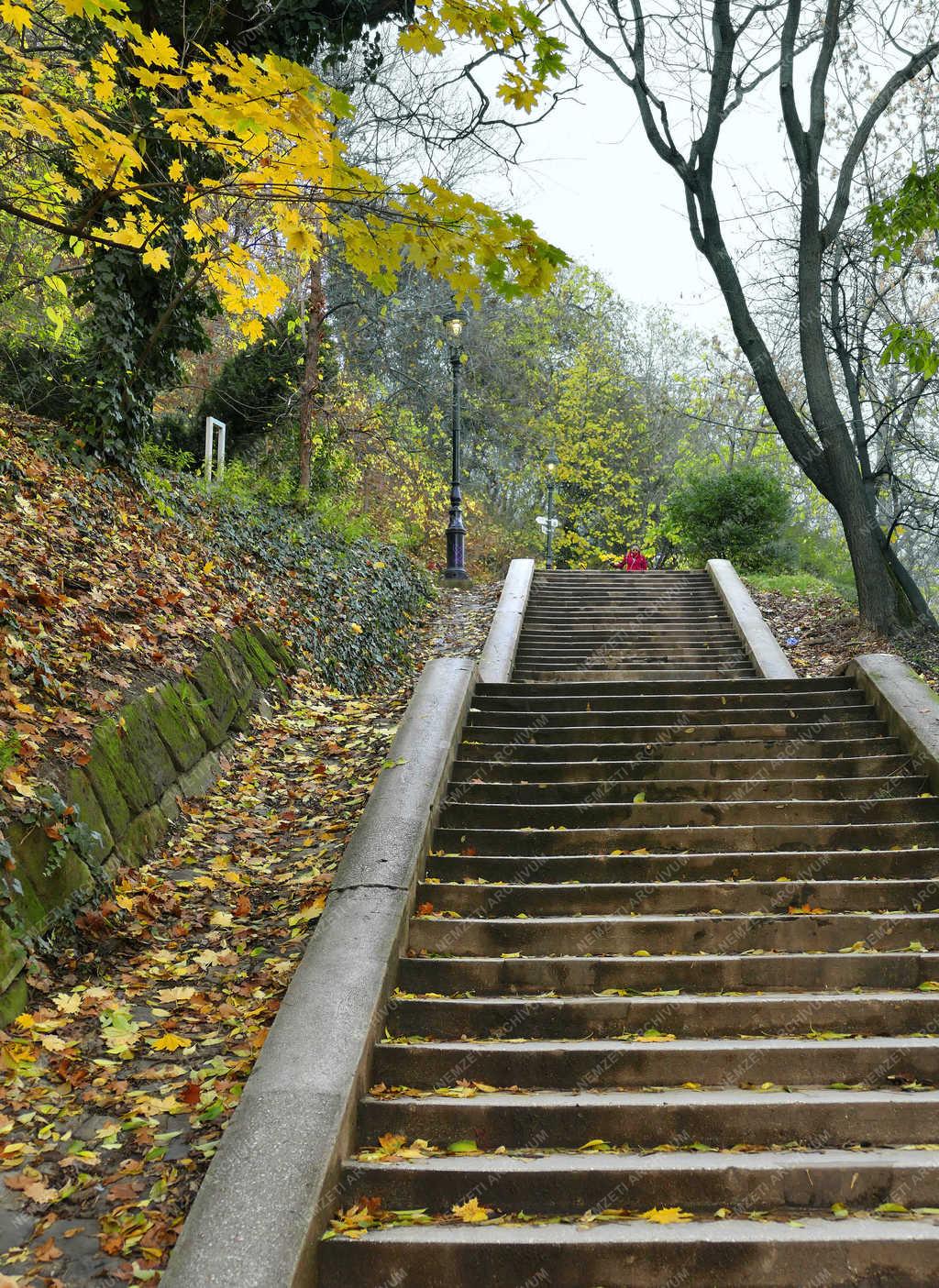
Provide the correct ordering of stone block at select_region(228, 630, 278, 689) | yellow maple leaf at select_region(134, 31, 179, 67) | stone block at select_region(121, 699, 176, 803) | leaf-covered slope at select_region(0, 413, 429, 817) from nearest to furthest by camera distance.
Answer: yellow maple leaf at select_region(134, 31, 179, 67)
leaf-covered slope at select_region(0, 413, 429, 817)
stone block at select_region(121, 699, 176, 803)
stone block at select_region(228, 630, 278, 689)

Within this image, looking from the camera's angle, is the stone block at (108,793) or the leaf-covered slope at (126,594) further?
the leaf-covered slope at (126,594)

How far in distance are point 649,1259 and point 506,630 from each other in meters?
9.18

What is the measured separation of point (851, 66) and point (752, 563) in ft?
29.3

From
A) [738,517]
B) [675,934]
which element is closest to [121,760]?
A: [675,934]

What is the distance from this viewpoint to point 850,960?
4.67 m

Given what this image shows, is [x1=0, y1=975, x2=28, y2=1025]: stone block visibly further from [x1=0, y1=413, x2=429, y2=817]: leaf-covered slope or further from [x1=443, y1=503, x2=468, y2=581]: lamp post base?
[x1=443, y1=503, x2=468, y2=581]: lamp post base

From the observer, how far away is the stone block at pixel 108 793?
520 cm

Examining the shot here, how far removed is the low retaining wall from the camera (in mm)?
4270

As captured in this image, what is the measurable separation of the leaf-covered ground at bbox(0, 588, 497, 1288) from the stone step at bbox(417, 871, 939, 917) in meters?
0.82

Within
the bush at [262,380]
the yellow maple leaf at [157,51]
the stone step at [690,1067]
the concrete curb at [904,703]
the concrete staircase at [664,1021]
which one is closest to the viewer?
the concrete staircase at [664,1021]

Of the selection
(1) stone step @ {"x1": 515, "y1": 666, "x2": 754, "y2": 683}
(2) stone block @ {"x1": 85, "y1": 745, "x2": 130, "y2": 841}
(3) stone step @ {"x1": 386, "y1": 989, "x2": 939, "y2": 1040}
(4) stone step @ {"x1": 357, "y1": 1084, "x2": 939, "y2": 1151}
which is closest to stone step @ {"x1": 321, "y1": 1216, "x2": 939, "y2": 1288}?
(4) stone step @ {"x1": 357, "y1": 1084, "x2": 939, "y2": 1151}

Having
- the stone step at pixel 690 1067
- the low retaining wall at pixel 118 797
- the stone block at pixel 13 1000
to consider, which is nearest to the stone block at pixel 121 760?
the low retaining wall at pixel 118 797

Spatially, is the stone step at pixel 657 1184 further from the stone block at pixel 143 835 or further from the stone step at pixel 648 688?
the stone step at pixel 648 688

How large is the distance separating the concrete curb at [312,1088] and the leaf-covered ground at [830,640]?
21.9ft
